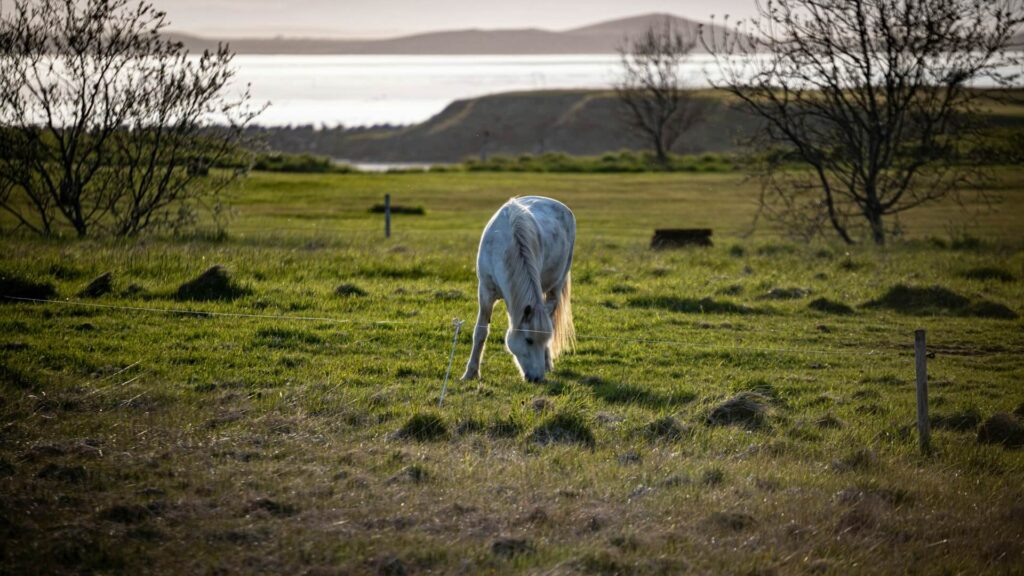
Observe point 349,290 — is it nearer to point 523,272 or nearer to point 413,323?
point 413,323

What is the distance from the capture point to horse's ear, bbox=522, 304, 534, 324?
9.29 metres

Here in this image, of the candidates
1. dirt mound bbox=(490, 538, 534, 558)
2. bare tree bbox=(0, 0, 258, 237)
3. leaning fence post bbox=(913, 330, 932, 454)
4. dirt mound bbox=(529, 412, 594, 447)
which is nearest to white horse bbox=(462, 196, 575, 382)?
dirt mound bbox=(529, 412, 594, 447)

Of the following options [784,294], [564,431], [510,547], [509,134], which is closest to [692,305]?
[784,294]

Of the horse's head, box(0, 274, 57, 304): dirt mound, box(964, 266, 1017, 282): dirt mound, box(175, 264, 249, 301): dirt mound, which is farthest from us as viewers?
box(964, 266, 1017, 282): dirt mound

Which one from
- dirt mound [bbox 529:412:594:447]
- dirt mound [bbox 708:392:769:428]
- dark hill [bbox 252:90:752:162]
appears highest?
dark hill [bbox 252:90:752:162]

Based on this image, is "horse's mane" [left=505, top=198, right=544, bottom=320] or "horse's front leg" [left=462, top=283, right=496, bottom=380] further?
"horse's front leg" [left=462, top=283, right=496, bottom=380]

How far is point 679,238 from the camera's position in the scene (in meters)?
23.1

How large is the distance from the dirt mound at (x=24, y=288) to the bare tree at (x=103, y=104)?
7.24 m

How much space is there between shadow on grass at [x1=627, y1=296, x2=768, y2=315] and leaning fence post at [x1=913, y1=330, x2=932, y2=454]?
20.3 feet

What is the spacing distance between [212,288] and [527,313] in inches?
221

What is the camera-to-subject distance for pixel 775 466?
7.08 metres

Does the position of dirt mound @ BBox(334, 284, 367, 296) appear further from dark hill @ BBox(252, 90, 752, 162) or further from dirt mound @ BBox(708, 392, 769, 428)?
dark hill @ BBox(252, 90, 752, 162)

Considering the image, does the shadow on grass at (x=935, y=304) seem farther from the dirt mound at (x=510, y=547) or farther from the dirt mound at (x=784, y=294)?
the dirt mound at (x=510, y=547)

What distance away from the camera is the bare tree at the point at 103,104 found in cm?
1889
